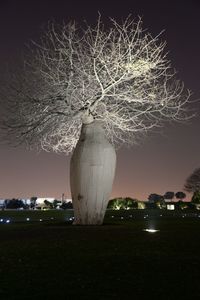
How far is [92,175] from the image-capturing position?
2009 cm

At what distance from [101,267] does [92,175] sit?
9948 millimetres

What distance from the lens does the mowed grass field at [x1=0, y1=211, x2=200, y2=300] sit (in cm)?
841

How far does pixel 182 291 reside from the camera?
836 cm

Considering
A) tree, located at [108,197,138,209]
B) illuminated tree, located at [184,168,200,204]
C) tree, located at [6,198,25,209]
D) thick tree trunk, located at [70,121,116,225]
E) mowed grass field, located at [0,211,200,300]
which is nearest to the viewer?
mowed grass field, located at [0,211,200,300]

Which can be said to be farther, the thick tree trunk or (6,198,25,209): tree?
(6,198,25,209): tree

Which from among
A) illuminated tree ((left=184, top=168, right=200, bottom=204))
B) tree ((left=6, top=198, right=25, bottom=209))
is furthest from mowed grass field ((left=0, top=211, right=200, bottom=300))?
illuminated tree ((left=184, top=168, right=200, bottom=204))

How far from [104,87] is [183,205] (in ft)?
97.9

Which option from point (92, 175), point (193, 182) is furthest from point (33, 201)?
point (92, 175)

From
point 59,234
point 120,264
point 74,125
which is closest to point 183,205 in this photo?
point 74,125

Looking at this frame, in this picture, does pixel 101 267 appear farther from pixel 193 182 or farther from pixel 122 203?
pixel 193 182

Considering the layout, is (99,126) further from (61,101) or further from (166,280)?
(166,280)

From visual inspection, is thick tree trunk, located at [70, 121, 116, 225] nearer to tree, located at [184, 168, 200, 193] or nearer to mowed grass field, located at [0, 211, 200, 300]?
mowed grass field, located at [0, 211, 200, 300]

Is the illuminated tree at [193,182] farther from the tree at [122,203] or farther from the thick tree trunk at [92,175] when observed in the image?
the thick tree trunk at [92,175]

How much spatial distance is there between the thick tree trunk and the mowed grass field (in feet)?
16.5
